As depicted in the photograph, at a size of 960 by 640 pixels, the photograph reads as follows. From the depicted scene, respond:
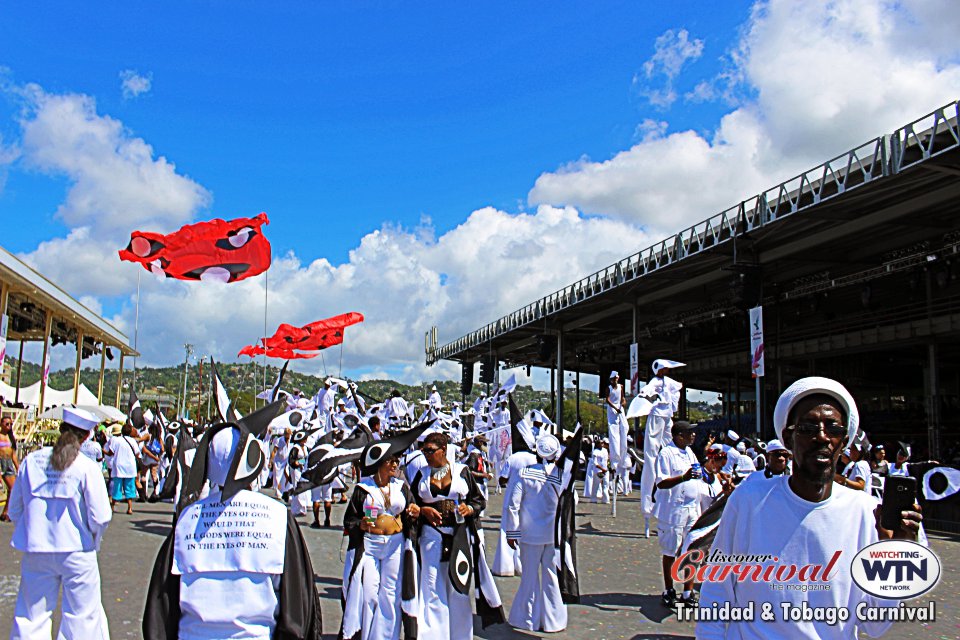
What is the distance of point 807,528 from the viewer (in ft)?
8.50

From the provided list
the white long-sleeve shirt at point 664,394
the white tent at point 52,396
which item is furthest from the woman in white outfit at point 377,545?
the white tent at point 52,396

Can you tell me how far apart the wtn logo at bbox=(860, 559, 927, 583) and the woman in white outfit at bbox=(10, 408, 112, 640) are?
459 centimetres

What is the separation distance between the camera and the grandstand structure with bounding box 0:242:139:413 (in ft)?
89.2

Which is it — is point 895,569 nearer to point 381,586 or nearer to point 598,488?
point 381,586

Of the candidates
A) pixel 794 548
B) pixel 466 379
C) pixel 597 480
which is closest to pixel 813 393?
pixel 794 548

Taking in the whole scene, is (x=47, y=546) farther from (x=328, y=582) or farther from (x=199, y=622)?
(x=328, y=582)

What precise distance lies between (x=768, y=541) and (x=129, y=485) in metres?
15.1

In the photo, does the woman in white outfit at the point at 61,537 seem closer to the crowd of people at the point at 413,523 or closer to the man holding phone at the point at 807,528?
the crowd of people at the point at 413,523

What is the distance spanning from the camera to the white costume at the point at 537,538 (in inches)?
279

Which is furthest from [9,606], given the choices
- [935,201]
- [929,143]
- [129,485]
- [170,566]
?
[935,201]

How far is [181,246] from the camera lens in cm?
1706

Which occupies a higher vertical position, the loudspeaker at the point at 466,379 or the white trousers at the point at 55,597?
the loudspeaker at the point at 466,379

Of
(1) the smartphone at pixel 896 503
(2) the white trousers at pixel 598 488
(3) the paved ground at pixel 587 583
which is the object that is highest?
(1) the smartphone at pixel 896 503

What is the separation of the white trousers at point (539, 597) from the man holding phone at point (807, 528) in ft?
14.9
